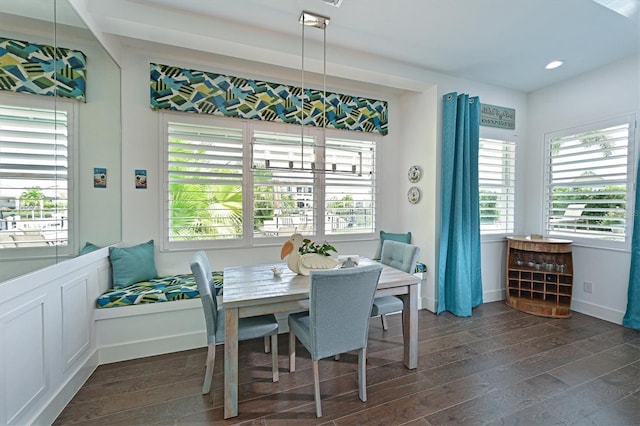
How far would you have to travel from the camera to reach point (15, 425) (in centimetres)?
145

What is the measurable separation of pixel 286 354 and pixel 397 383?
0.97m

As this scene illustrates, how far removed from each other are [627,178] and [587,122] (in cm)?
79

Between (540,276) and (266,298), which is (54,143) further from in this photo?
(540,276)

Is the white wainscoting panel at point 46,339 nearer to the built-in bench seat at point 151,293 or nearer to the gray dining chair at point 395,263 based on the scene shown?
the built-in bench seat at point 151,293

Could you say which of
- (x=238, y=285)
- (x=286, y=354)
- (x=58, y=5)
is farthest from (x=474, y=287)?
(x=58, y=5)

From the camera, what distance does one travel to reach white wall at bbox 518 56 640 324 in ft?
9.93

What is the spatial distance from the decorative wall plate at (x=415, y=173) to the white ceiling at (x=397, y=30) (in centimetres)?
121

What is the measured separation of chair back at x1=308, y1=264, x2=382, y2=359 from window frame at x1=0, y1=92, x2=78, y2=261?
6.00ft

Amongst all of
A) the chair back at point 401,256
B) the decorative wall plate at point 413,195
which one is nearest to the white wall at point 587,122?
the decorative wall plate at point 413,195

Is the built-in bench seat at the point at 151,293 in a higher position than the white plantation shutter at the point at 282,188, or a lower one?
lower

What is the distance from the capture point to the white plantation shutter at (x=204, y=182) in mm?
2930

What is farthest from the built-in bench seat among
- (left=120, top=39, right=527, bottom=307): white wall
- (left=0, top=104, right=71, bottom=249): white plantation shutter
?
(left=0, top=104, right=71, bottom=249): white plantation shutter

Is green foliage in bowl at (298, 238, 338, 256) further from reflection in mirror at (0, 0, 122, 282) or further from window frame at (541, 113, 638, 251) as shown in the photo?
window frame at (541, 113, 638, 251)

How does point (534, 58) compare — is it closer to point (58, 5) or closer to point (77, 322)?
point (58, 5)
